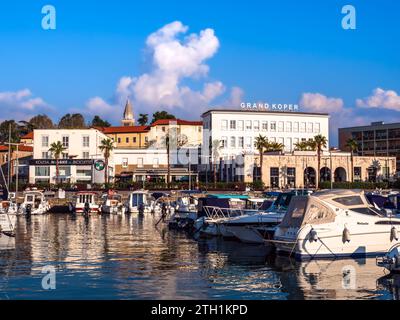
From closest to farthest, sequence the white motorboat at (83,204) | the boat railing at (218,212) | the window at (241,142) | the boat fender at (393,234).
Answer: the boat fender at (393,234)
the boat railing at (218,212)
the white motorboat at (83,204)
the window at (241,142)

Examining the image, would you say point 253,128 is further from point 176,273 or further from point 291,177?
point 176,273

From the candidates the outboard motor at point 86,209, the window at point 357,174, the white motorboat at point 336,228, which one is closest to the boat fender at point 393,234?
the white motorboat at point 336,228

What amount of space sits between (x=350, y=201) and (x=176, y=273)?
1073cm

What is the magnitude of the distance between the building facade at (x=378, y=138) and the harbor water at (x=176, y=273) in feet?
406

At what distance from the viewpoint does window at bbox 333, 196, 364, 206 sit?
31.8 meters

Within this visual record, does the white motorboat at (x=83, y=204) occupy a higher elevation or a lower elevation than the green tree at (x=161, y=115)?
lower

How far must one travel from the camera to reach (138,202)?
263 feet

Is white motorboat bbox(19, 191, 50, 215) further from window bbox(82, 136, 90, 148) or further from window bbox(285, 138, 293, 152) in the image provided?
window bbox(285, 138, 293, 152)

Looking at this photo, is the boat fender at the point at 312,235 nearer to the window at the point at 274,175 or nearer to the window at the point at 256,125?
the window at the point at 274,175

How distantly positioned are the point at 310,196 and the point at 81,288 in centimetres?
1367

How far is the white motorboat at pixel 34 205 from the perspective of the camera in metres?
74.4

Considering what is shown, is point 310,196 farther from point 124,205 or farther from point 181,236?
point 124,205
